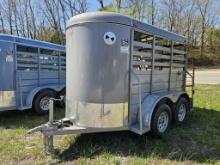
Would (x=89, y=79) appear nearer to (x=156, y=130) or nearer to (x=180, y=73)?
(x=156, y=130)

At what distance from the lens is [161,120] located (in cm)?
478

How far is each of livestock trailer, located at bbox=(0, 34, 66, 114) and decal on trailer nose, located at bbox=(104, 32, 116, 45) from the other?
9.98 ft

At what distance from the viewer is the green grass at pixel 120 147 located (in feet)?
12.4

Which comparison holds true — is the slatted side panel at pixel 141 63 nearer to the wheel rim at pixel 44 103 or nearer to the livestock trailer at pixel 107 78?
the livestock trailer at pixel 107 78

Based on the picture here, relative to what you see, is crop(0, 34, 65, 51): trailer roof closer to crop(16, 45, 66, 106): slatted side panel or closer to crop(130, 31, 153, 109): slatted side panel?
crop(16, 45, 66, 106): slatted side panel

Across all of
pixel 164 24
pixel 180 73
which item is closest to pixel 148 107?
pixel 180 73

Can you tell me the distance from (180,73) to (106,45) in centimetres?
268

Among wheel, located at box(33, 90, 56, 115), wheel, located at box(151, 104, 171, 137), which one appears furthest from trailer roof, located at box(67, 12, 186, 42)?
wheel, located at box(33, 90, 56, 115)

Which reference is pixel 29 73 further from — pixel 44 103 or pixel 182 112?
pixel 182 112

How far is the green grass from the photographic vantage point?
378 cm

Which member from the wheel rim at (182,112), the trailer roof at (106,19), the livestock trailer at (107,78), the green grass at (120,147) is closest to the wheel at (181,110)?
the wheel rim at (182,112)

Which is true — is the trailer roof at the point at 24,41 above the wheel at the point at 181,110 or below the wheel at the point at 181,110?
above

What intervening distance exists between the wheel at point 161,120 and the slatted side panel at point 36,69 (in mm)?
3534

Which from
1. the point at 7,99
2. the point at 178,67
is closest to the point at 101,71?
the point at 178,67
